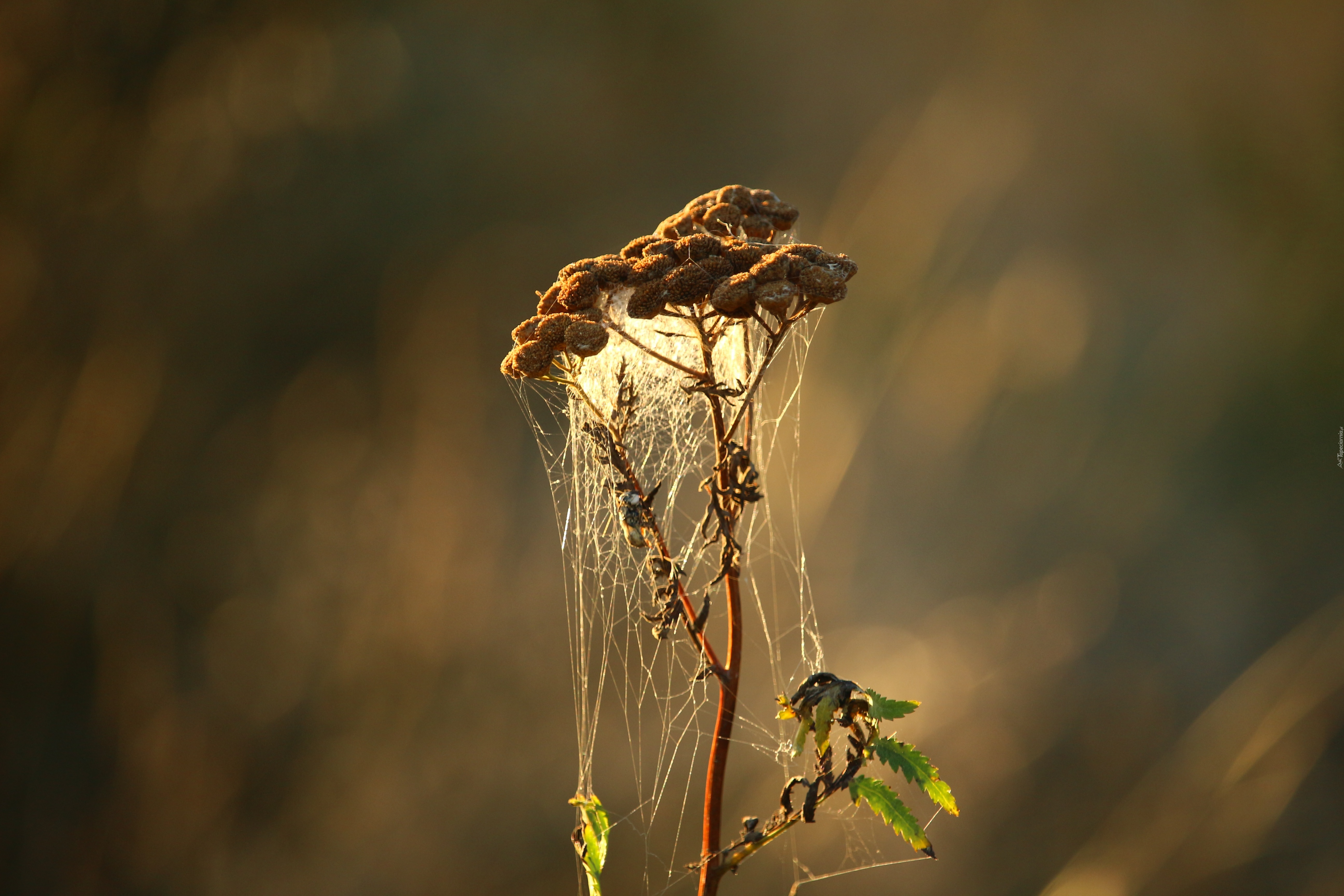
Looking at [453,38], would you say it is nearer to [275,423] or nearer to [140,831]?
[275,423]

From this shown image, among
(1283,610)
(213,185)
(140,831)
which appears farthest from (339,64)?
(1283,610)

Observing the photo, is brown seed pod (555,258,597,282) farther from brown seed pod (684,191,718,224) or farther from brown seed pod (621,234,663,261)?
brown seed pod (684,191,718,224)

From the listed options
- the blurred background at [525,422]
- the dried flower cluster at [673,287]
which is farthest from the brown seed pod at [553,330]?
the blurred background at [525,422]

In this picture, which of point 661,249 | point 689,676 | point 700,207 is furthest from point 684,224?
point 689,676

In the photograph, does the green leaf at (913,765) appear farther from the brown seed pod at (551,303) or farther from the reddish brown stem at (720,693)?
the brown seed pod at (551,303)

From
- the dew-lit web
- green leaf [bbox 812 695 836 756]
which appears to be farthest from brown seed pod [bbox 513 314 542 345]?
the dew-lit web

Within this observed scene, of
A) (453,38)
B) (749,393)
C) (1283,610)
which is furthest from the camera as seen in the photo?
(453,38)

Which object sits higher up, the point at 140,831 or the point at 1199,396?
the point at 1199,396
